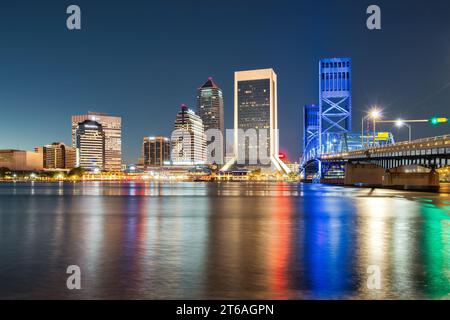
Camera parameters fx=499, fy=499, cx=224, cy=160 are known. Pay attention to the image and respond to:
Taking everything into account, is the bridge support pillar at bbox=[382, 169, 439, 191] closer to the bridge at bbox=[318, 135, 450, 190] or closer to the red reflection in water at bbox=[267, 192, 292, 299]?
the bridge at bbox=[318, 135, 450, 190]

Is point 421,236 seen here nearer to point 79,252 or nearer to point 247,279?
point 247,279

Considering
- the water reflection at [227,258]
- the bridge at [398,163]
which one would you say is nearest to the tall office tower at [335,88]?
the bridge at [398,163]

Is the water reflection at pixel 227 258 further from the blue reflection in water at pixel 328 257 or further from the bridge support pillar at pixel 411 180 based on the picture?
the bridge support pillar at pixel 411 180

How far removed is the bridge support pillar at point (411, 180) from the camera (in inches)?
3861

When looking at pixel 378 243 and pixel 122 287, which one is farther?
pixel 378 243

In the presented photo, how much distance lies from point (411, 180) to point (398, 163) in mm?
7175

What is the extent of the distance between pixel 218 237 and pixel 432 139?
51.3 metres

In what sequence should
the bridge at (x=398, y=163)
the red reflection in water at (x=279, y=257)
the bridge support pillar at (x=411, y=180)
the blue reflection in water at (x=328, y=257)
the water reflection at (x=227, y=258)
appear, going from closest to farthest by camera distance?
1. the water reflection at (x=227, y=258)
2. the red reflection in water at (x=279, y=257)
3. the blue reflection in water at (x=328, y=257)
4. the bridge at (x=398, y=163)
5. the bridge support pillar at (x=411, y=180)

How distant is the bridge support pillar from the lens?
98.1m

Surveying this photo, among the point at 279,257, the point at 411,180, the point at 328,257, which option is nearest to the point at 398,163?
the point at 411,180

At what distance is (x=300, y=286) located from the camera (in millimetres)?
15656

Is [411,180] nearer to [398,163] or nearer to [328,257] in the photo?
[398,163]

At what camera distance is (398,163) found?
338 ft
